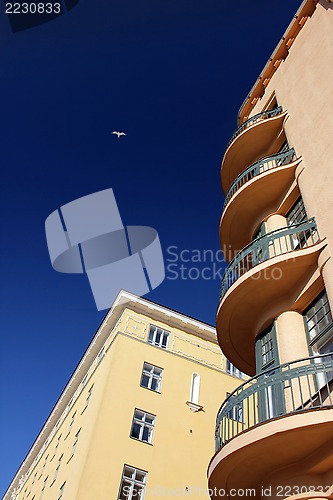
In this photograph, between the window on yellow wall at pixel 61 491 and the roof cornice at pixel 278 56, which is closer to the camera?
the roof cornice at pixel 278 56

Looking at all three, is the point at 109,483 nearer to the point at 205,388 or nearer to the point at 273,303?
the point at 205,388

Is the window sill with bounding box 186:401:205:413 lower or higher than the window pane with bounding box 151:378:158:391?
lower

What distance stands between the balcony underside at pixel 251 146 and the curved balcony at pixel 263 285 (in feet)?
14.6

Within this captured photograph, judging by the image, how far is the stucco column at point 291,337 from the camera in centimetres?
970

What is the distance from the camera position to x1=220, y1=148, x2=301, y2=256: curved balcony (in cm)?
1341

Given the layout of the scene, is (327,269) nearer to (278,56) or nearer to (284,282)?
(284,282)

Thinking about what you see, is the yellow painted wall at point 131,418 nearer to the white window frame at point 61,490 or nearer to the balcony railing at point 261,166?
the white window frame at point 61,490

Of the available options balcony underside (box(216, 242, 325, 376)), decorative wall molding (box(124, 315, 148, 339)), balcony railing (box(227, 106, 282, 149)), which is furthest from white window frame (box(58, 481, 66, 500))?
balcony railing (box(227, 106, 282, 149))

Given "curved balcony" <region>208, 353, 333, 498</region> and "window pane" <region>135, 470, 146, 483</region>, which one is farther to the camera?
"window pane" <region>135, 470, 146, 483</region>

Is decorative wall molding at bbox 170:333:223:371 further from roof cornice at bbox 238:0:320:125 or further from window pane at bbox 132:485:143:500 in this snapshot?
roof cornice at bbox 238:0:320:125

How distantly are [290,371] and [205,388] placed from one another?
18.7 metres

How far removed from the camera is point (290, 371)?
27.4ft

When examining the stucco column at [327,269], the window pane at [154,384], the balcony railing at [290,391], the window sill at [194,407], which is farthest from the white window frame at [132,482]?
the stucco column at [327,269]

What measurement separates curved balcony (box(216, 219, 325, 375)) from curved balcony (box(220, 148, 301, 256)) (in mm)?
1511
